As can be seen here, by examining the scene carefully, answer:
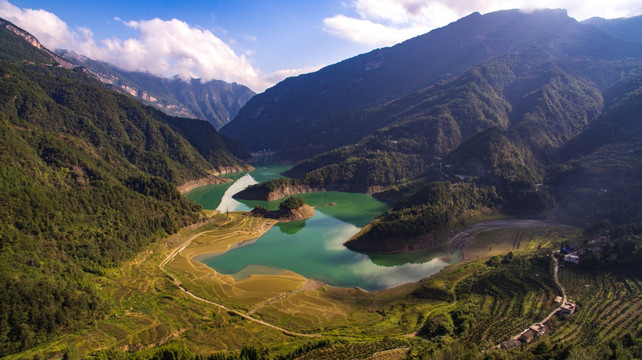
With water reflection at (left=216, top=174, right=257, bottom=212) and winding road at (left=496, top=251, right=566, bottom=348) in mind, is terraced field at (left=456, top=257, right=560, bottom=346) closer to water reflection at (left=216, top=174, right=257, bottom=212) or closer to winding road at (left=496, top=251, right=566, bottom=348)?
winding road at (left=496, top=251, right=566, bottom=348)

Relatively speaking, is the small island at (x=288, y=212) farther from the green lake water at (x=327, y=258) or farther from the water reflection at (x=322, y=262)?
the water reflection at (x=322, y=262)

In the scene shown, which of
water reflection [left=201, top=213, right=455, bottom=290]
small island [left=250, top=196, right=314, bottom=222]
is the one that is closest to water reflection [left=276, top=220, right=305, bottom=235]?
small island [left=250, top=196, right=314, bottom=222]

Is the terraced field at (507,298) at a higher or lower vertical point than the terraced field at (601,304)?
higher

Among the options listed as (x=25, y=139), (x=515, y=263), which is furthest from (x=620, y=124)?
(x=25, y=139)

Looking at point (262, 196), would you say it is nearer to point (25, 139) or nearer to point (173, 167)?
point (173, 167)

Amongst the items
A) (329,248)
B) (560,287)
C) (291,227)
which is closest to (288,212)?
(291,227)

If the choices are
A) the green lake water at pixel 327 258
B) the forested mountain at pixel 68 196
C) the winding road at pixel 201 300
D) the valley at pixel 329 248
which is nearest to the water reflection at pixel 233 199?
the valley at pixel 329 248
